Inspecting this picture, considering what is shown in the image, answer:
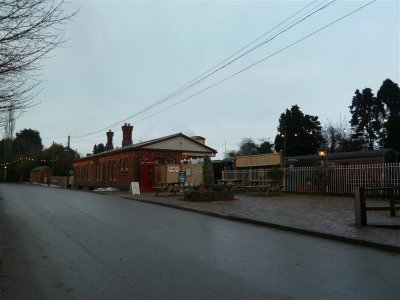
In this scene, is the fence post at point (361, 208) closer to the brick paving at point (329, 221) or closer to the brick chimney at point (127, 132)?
the brick paving at point (329, 221)

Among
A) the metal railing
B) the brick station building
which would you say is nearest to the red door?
the brick station building

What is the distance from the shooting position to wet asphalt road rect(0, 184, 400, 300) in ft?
19.1

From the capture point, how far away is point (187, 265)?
290 inches

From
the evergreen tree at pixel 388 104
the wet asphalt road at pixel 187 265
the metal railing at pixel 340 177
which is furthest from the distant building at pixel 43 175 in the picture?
the wet asphalt road at pixel 187 265

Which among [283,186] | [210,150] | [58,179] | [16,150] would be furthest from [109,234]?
[16,150]

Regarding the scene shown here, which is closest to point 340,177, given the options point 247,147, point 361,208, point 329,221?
point 329,221

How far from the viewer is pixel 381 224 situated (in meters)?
11.6

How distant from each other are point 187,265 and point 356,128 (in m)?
55.0

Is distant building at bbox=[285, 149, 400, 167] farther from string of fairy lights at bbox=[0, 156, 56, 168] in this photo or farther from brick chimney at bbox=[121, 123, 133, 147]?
string of fairy lights at bbox=[0, 156, 56, 168]

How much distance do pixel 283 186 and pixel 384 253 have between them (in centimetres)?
1700

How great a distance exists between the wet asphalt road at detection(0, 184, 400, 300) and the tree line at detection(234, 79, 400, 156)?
43.2 m

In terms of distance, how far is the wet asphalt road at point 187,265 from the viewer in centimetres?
582

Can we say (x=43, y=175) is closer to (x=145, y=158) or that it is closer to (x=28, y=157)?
(x=28, y=157)

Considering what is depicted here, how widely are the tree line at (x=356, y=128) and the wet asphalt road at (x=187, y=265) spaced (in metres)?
43.2
